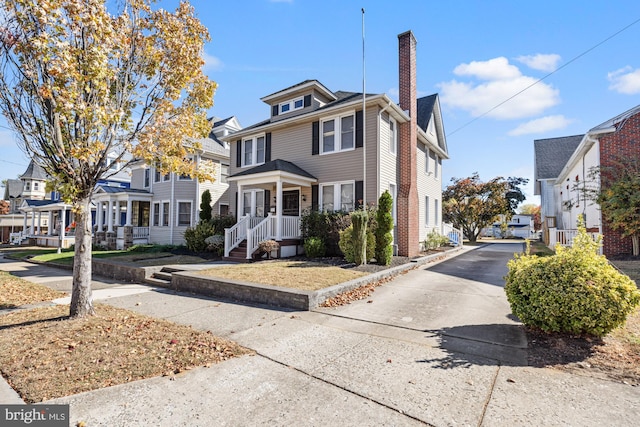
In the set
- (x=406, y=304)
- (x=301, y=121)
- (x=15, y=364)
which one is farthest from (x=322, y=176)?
(x=15, y=364)

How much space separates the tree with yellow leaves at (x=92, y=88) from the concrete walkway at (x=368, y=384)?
293cm

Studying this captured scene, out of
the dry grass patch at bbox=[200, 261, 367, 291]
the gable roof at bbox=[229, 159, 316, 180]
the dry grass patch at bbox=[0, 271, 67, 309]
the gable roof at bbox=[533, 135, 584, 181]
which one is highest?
the gable roof at bbox=[533, 135, 584, 181]

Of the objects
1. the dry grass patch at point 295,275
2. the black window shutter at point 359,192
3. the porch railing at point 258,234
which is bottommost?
the dry grass patch at point 295,275

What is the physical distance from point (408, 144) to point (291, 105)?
6371mm

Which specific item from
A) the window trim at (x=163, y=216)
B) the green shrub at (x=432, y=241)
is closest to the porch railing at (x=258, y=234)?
the green shrub at (x=432, y=241)

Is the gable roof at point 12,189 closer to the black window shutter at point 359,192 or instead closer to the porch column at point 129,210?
the porch column at point 129,210

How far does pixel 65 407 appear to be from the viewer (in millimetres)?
2648

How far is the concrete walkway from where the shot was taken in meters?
2.53

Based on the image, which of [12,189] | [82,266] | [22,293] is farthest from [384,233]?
[12,189]

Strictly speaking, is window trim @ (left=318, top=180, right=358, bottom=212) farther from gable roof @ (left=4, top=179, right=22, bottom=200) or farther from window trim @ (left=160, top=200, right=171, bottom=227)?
gable roof @ (left=4, top=179, right=22, bottom=200)

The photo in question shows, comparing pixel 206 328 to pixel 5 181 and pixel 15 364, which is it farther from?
pixel 5 181

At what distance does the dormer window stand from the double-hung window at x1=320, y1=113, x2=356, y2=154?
2.57 meters

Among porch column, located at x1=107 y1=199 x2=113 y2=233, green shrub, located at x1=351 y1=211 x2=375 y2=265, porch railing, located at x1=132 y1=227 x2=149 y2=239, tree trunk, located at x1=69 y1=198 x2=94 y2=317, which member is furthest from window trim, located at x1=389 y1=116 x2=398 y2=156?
porch column, located at x1=107 y1=199 x2=113 y2=233

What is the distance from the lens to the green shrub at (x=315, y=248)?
11562 mm
